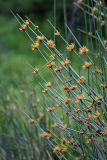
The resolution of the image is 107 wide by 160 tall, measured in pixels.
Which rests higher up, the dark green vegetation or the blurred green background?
the blurred green background

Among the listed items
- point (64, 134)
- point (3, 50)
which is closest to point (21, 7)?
point (3, 50)

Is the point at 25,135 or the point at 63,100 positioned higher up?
the point at 25,135

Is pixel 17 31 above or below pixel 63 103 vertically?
above

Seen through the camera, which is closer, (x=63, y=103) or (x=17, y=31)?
(x=63, y=103)

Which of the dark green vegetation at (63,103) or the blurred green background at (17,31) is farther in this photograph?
the blurred green background at (17,31)

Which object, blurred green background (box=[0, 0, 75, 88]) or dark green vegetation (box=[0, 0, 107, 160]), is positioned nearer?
dark green vegetation (box=[0, 0, 107, 160])

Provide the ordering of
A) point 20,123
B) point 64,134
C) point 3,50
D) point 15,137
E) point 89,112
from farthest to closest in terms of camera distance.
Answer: point 3,50 < point 20,123 < point 15,137 < point 64,134 < point 89,112

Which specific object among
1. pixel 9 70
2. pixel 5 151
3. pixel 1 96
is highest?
pixel 9 70

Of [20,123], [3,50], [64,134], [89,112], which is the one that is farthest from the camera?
[3,50]

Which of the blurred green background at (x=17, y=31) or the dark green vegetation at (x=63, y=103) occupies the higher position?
the blurred green background at (x=17, y=31)

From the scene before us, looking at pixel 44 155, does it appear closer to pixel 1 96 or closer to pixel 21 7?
pixel 1 96

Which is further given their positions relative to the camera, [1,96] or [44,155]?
[1,96]
